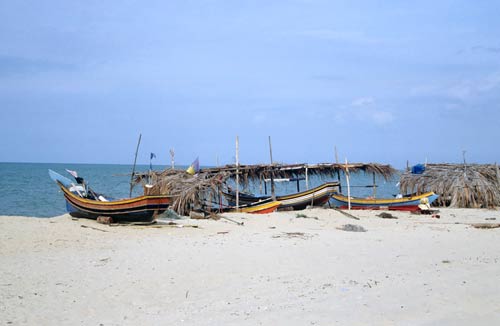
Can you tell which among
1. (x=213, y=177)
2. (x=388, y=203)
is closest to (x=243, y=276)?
(x=213, y=177)

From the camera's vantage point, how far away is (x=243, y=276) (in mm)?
8297

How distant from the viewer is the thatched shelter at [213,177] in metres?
18.5

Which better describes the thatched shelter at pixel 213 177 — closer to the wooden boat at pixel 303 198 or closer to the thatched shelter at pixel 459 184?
A: the wooden boat at pixel 303 198

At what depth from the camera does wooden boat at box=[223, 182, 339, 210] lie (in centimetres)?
2158

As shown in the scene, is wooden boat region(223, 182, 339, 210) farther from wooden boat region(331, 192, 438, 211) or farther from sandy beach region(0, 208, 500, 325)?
sandy beach region(0, 208, 500, 325)

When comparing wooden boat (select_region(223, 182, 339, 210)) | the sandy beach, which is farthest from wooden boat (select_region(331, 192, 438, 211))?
the sandy beach

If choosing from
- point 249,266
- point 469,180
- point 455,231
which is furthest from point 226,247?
point 469,180

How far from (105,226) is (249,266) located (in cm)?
751

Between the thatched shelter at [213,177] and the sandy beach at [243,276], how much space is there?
13.0 feet

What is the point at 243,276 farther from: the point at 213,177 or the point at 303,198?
the point at 303,198

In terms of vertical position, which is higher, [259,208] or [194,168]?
[194,168]

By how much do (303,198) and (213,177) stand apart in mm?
4689

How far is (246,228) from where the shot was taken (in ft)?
50.1

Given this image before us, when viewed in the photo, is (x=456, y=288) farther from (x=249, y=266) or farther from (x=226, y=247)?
(x=226, y=247)
